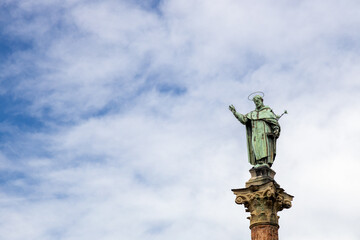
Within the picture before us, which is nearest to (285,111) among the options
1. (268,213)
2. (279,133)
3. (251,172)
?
(279,133)

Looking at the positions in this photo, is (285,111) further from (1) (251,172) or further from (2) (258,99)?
(1) (251,172)

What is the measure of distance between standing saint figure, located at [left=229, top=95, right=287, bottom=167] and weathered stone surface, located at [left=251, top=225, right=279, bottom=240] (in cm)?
249

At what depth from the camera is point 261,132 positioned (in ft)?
72.1

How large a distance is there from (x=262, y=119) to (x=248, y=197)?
3.33 meters

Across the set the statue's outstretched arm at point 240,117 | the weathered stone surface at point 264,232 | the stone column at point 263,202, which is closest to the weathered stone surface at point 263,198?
the stone column at point 263,202

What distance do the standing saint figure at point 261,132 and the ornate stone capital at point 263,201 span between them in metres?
1.20

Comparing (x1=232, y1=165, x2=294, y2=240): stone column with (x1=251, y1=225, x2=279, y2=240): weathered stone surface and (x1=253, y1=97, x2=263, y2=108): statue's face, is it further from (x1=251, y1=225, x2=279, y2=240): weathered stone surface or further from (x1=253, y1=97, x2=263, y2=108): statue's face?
(x1=253, y1=97, x2=263, y2=108): statue's face

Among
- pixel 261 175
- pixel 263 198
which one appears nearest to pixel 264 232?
pixel 263 198

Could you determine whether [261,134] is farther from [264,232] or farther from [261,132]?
[264,232]

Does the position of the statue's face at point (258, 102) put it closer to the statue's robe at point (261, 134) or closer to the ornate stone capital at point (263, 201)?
the statue's robe at point (261, 134)

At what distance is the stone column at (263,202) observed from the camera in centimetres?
2000

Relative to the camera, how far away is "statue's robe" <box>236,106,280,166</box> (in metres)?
21.6

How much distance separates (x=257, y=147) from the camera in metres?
21.7

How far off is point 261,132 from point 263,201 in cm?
291
